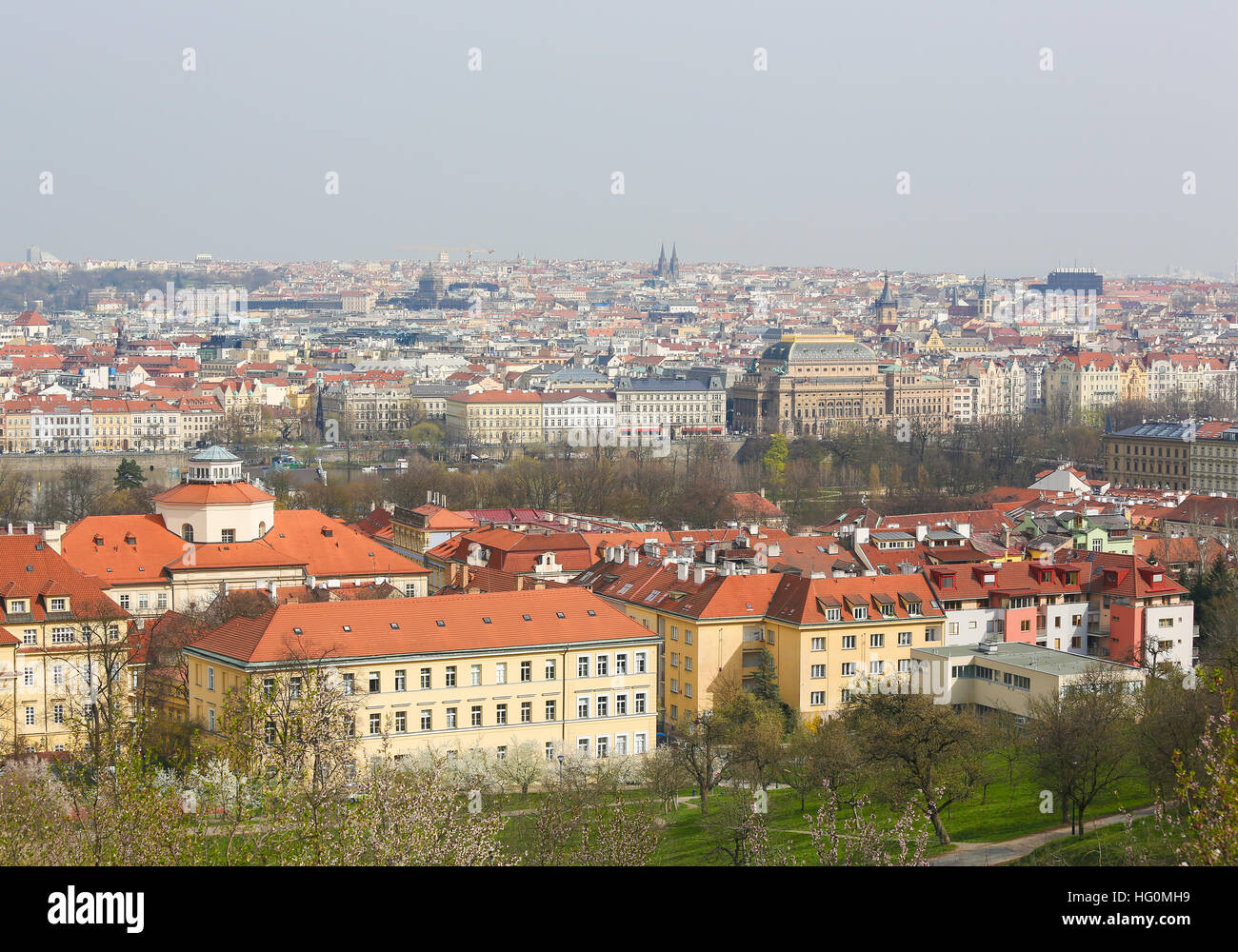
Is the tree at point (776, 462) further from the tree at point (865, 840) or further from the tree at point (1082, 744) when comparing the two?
the tree at point (865, 840)

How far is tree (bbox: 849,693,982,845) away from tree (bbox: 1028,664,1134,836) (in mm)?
700

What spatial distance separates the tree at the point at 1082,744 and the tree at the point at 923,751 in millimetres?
700

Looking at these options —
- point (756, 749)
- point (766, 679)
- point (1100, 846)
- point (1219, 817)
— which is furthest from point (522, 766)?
point (1219, 817)

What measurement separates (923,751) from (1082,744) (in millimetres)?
1364

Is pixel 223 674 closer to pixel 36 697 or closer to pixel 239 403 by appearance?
pixel 36 697

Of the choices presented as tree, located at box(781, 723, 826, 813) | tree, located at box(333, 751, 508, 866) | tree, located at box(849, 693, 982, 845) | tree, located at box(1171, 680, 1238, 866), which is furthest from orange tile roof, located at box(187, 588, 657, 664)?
tree, located at box(1171, 680, 1238, 866)

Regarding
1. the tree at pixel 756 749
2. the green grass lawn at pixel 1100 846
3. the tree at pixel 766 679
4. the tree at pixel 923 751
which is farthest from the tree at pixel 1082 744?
the tree at pixel 766 679

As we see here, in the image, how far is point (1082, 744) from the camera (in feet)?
51.0

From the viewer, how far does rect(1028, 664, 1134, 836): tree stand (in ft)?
50.2

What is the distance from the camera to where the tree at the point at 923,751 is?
50.9 feet

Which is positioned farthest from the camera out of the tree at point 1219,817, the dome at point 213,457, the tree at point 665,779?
the dome at point 213,457

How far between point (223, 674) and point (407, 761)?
89.4 inches

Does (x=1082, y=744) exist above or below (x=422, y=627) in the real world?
below

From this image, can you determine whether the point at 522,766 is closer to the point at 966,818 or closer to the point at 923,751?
the point at 923,751
